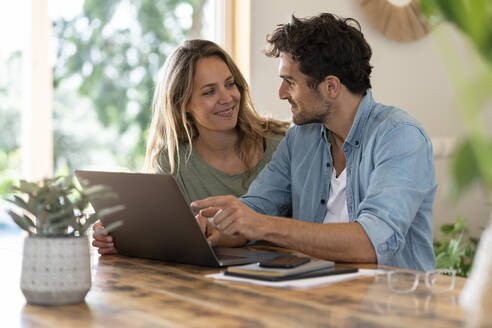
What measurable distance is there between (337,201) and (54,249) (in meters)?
1.13

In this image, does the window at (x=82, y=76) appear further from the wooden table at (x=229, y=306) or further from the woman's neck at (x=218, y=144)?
the wooden table at (x=229, y=306)

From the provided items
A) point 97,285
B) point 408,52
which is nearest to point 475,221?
point 408,52

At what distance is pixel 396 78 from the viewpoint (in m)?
3.70

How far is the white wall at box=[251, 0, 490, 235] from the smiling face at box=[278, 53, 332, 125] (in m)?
0.98

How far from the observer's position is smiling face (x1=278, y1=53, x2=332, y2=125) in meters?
2.09

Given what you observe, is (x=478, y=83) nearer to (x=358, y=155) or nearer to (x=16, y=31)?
(x=358, y=155)

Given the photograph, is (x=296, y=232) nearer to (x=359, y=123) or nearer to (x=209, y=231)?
(x=209, y=231)

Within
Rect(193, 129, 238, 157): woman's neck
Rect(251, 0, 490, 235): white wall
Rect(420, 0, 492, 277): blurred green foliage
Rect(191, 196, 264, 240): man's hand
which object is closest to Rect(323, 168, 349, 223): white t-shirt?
Rect(191, 196, 264, 240): man's hand

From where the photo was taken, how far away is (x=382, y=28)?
355 cm

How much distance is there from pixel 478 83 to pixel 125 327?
636 mm

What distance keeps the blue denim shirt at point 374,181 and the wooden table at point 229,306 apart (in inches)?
14.7

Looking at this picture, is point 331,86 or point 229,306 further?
point 331,86

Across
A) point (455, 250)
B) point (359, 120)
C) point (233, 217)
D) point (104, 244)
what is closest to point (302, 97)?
point (359, 120)

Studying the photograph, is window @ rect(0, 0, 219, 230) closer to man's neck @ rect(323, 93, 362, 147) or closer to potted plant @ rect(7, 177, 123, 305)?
man's neck @ rect(323, 93, 362, 147)
